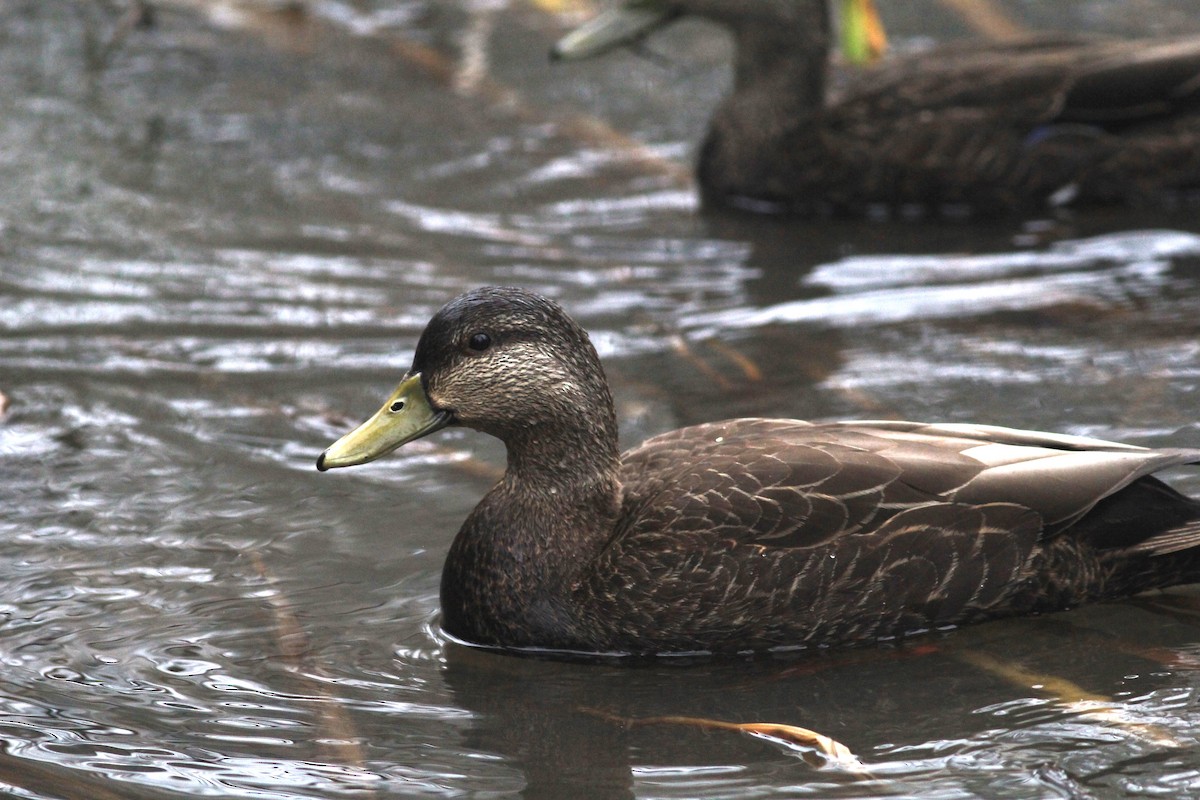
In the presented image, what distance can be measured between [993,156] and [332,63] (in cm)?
470

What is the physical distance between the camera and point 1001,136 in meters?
9.62

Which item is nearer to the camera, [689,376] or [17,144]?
[689,376]

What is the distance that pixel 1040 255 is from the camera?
9.05 meters

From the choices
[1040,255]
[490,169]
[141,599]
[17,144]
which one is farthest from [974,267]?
[17,144]

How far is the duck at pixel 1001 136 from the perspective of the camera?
9625 millimetres

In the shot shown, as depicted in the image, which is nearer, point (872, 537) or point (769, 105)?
point (872, 537)

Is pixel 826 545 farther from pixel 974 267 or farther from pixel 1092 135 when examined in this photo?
pixel 1092 135

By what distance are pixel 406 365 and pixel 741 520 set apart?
2.72 meters

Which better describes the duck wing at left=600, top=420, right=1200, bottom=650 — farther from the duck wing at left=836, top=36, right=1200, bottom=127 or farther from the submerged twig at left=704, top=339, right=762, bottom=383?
the duck wing at left=836, top=36, right=1200, bottom=127

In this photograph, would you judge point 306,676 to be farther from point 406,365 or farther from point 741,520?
point 406,365

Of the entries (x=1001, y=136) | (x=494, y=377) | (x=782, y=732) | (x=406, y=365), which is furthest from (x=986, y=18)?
(x=782, y=732)

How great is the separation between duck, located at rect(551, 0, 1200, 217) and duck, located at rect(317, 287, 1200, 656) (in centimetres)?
421

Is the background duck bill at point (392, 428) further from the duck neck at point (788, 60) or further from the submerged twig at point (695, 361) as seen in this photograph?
the duck neck at point (788, 60)

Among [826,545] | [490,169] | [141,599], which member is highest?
[490,169]
